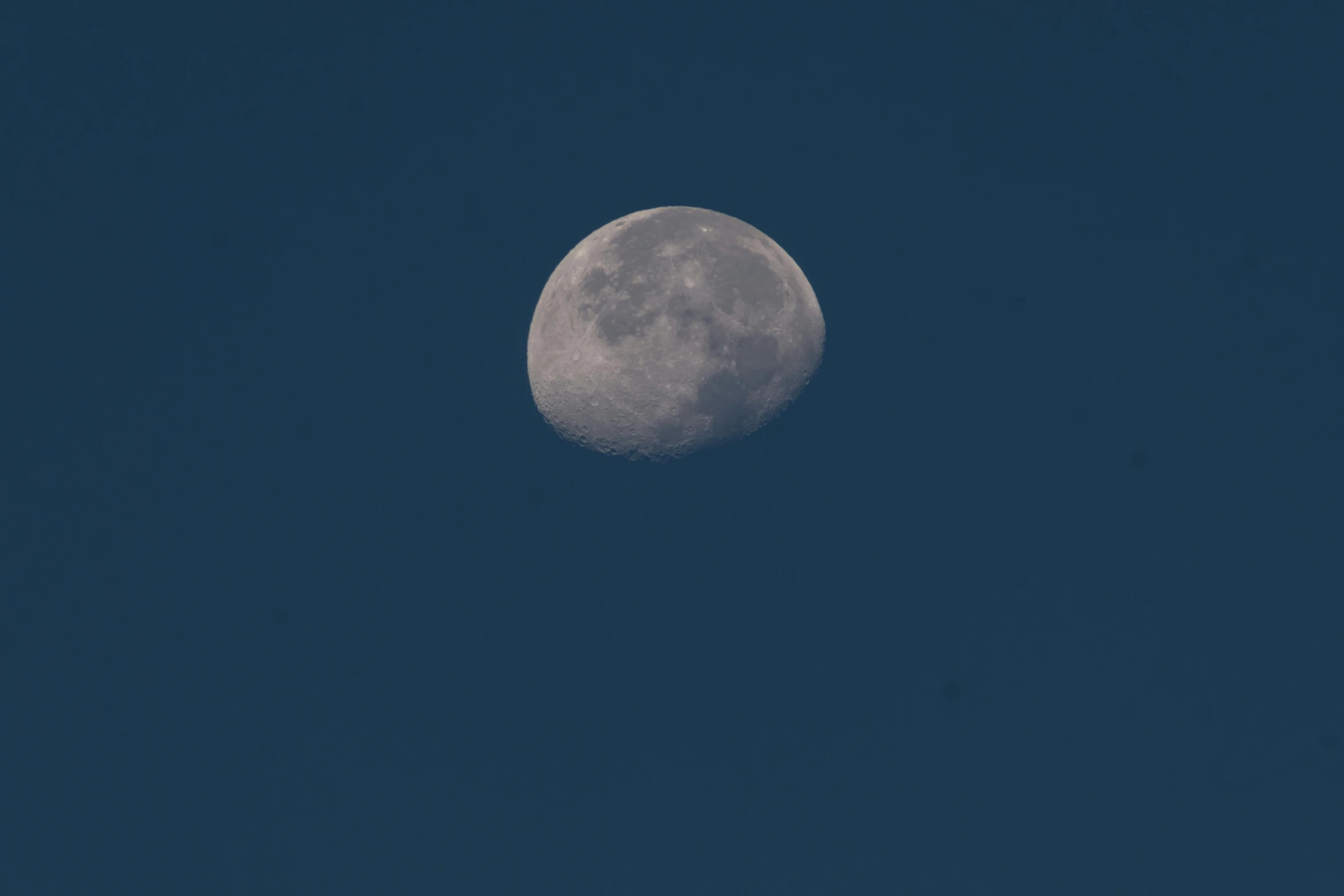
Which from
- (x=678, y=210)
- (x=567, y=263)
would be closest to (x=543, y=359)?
(x=567, y=263)

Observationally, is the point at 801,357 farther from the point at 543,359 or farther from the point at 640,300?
the point at 543,359

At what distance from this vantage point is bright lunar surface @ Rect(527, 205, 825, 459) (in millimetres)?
17312

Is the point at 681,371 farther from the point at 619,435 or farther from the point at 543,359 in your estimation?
the point at 543,359

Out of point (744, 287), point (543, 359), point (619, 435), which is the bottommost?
point (619, 435)

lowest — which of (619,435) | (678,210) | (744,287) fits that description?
(619,435)

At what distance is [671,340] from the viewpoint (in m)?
17.2

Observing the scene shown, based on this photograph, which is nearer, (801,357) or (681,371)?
(681,371)

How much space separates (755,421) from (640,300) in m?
3.18

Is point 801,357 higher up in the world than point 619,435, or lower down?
higher up

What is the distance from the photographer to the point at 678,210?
1920 cm

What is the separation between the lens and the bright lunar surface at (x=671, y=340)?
17312 millimetres

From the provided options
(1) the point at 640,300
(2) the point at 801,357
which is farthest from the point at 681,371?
(2) the point at 801,357

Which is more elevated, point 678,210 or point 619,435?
point 678,210

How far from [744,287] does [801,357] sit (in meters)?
1.89
